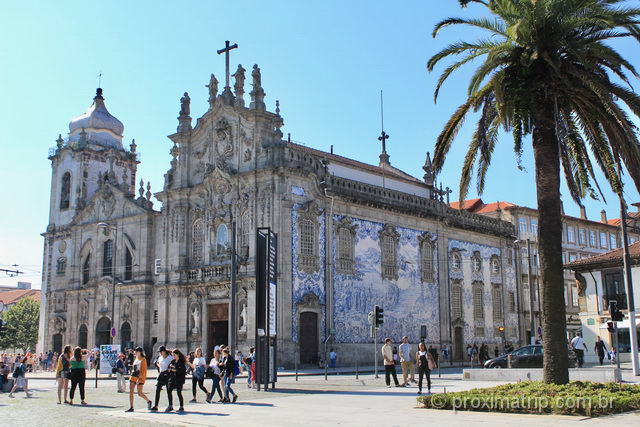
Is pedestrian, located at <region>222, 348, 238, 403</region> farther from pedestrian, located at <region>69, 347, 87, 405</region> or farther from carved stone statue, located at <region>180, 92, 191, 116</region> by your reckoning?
carved stone statue, located at <region>180, 92, 191, 116</region>

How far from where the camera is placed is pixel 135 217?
5162 cm

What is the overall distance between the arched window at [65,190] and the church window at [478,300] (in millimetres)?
34044

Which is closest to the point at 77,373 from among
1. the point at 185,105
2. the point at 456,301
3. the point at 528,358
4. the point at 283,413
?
the point at 283,413

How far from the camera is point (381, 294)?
45688 mm

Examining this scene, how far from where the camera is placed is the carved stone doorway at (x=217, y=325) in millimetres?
43031

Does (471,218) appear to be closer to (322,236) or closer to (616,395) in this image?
(322,236)

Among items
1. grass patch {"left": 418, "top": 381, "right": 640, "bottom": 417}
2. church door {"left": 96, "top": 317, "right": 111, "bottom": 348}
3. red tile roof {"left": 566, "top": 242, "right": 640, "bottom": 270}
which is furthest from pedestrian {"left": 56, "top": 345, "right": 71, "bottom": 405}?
church door {"left": 96, "top": 317, "right": 111, "bottom": 348}

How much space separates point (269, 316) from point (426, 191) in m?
31.8

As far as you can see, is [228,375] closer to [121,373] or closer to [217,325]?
[121,373]

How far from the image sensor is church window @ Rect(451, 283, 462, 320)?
51375 mm

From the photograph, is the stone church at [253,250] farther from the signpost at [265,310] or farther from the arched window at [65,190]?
the signpost at [265,310]

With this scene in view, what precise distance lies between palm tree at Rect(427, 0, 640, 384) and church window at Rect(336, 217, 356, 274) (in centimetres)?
2426

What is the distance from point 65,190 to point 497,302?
36.8 meters

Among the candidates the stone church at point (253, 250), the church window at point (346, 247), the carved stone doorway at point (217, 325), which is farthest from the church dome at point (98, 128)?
the church window at point (346, 247)
